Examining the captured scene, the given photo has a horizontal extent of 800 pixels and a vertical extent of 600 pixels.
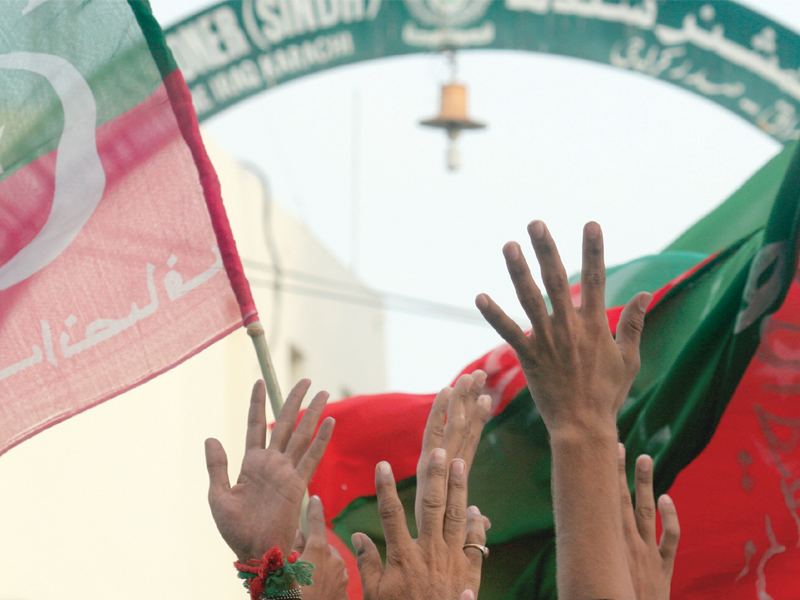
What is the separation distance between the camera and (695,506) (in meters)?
1.87

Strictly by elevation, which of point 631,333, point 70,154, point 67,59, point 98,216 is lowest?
point 631,333

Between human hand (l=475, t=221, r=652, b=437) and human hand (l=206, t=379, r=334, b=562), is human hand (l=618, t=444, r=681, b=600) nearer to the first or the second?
human hand (l=475, t=221, r=652, b=437)

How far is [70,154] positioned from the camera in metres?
1.89

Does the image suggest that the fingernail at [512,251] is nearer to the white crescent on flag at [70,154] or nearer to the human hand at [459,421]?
the human hand at [459,421]

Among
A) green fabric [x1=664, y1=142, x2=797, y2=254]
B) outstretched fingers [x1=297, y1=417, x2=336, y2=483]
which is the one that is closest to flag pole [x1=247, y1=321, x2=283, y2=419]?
outstretched fingers [x1=297, y1=417, x2=336, y2=483]

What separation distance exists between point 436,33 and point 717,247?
111 inches

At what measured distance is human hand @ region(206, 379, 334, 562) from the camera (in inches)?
54.8

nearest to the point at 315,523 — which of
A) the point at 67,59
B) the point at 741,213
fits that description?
the point at 67,59

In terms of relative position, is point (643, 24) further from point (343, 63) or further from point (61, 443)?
point (61, 443)

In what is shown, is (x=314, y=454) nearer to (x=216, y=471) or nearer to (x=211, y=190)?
(x=216, y=471)

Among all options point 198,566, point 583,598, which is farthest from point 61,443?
point 583,598

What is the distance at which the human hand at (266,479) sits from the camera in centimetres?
139

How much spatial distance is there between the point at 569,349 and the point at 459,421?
0.44m

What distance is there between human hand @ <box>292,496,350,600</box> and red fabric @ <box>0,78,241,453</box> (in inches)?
18.7
